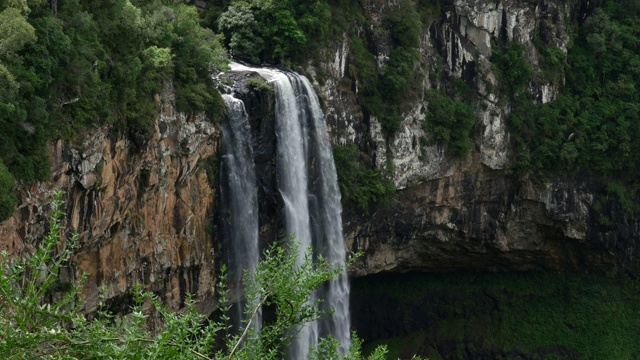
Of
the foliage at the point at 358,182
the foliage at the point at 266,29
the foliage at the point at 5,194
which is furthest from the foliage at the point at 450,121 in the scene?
the foliage at the point at 5,194

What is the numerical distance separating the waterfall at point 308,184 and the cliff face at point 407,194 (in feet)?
1.66

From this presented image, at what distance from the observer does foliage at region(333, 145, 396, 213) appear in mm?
24422

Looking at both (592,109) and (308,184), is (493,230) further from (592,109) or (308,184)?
(308,184)

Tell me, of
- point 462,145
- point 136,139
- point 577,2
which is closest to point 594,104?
point 577,2

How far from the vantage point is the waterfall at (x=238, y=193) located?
2059cm

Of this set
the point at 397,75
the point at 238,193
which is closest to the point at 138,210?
the point at 238,193

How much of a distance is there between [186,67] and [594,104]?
16.3m

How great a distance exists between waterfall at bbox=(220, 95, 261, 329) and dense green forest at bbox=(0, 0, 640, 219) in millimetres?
894

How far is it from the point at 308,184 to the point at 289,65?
3.49 metres

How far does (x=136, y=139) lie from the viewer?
17.3 meters

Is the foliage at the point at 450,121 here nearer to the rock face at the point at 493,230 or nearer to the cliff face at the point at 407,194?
the cliff face at the point at 407,194

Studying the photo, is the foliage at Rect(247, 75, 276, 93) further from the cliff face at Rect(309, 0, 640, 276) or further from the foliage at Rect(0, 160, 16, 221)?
the foliage at Rect(0, 160, 16, 221)

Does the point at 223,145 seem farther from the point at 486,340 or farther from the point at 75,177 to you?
the point at 486,340

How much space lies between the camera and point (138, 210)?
18.0 meters
